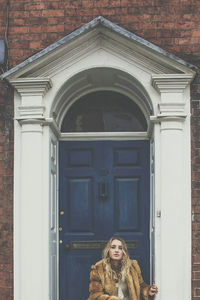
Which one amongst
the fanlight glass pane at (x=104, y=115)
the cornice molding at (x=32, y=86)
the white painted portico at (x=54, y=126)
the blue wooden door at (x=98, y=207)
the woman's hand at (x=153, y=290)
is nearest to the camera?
the woman's hand at (x=153, y=290)

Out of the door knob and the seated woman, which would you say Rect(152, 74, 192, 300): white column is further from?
the door knob

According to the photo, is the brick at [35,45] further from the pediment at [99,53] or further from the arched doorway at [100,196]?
the arched doorway at [100,196]

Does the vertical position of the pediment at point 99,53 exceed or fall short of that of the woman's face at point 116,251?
it exceeds it

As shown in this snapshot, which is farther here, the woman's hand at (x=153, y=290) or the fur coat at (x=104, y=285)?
the woman's hand at (x=153, y=290)

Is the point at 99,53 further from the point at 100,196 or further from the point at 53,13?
the point at 100,196

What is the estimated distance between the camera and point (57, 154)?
6484mm

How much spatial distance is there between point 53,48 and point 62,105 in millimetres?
929

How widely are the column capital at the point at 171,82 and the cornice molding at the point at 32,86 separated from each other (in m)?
1.23

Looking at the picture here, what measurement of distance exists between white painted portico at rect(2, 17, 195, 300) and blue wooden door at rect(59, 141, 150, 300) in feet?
1.38

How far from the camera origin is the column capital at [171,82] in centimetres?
568

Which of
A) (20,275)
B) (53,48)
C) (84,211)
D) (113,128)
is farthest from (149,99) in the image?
(20,275)

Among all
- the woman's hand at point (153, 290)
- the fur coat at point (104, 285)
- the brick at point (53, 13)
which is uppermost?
the brick at point (53, 13)

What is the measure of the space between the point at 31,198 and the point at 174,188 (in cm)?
161

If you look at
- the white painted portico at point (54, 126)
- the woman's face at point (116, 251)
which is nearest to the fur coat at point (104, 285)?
the woman's face at point (116, 251)
